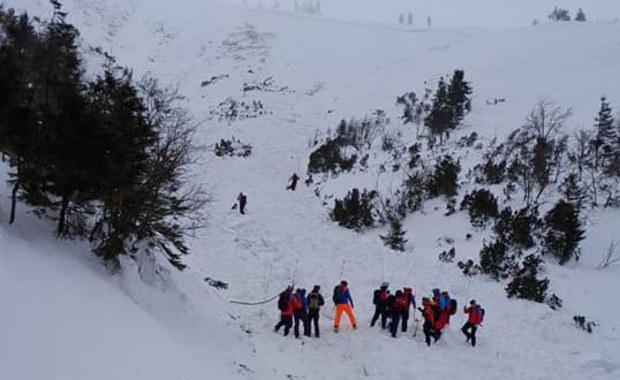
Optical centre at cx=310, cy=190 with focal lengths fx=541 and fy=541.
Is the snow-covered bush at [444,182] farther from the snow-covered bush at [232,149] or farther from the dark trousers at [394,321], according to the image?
the snow-covered bush at [232,149]

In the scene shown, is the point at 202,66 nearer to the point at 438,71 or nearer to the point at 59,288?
the point at 438,71

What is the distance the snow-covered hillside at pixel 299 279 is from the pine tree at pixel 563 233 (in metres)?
0.45

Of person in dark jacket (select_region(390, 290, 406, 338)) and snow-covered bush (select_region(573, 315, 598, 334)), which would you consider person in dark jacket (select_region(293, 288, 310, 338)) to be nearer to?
person in dark jacket (select_region(390, 290, 406, 338))

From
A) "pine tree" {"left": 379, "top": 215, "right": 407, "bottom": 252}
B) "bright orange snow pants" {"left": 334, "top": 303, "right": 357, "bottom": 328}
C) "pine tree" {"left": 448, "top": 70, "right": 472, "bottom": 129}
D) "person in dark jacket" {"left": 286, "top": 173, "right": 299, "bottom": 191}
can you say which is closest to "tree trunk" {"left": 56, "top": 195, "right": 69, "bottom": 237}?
"bright orange snow pants" {"left": 334, "top": 303, "right": 357, "bottom": 328}

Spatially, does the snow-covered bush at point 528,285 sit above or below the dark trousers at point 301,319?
above

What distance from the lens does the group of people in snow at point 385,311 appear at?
39.5 ft

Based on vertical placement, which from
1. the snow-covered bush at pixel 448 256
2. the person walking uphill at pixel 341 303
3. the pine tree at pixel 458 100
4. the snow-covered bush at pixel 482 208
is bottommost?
the person walking uphill at pixel 341 303

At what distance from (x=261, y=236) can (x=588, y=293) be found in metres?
10.4

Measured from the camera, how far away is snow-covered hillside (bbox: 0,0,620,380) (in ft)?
24.5

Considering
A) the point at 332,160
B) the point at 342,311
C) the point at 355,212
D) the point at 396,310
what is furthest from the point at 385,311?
the point at 332,160

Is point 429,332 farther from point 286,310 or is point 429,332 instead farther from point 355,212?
point 355,212

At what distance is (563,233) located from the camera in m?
16.1

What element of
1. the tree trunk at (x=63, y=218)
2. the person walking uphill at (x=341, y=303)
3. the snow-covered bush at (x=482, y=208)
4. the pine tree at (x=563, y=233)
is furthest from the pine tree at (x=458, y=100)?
the tree trunk at (x=63, y=218)

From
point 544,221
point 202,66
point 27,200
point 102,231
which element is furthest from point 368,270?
point 202,66
